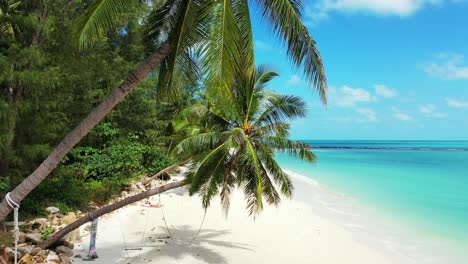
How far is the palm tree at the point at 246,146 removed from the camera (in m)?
7.73

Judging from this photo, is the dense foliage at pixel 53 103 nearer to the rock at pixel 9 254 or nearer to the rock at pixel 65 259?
the rock at pixel 9 254

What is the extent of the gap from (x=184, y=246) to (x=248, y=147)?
3.47m

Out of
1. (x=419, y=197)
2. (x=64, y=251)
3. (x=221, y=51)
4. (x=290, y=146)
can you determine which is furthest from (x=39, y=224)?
(x=419, y=197)

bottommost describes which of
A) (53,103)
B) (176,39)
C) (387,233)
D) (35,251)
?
(387,233)

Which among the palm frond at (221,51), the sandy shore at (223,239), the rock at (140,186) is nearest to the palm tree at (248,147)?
the sandy shore at (223,239)

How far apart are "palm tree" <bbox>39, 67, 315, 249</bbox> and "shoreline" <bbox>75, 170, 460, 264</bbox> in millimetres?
1578

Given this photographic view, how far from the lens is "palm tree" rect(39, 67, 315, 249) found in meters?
7.73

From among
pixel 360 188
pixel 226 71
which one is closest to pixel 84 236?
pixel 226 71

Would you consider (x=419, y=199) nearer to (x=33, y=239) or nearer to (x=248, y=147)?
(x=248, y=147)

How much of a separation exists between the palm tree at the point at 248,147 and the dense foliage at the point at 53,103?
2.10 meters

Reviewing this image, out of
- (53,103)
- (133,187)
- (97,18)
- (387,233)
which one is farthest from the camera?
(133,187)

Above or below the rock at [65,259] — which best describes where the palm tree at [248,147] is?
above

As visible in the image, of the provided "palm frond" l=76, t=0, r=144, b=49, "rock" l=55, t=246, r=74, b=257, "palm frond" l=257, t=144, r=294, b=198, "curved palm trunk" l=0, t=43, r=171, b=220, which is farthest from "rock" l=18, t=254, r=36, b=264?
"palm frond" l=257, t=144, r=294, b=198

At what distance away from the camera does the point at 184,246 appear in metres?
9.11
